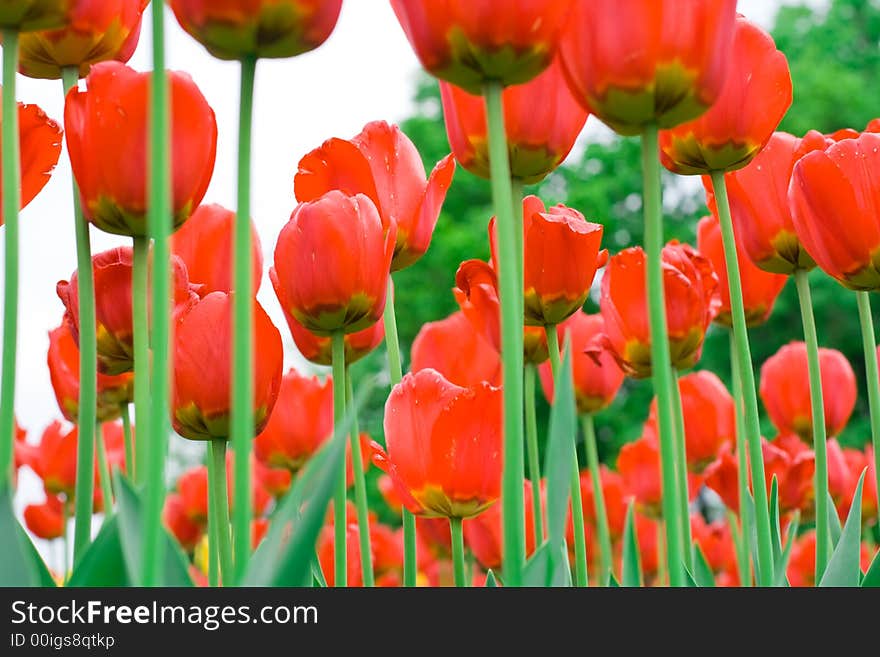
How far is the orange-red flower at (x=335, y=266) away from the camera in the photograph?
84cm

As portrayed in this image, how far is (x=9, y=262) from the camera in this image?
646mm

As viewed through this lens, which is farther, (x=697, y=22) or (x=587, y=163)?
(x=587, y=163)

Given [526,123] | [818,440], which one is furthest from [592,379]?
[526,123]

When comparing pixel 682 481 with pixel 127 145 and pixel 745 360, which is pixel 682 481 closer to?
pixel 745 360

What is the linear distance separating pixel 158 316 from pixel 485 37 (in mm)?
230

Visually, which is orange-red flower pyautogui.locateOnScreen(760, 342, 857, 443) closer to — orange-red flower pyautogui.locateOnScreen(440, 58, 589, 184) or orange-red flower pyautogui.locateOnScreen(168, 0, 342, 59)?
orange-red flower pyautogui.locateOnScreen(440, 58, 589, 184)

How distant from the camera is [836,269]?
3.15 feet

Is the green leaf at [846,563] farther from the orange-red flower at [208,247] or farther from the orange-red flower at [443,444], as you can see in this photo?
the orange-red flower at [208,247]

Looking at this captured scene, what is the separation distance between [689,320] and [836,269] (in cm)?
28

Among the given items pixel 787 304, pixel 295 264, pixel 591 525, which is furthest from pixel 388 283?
pixel 787 304

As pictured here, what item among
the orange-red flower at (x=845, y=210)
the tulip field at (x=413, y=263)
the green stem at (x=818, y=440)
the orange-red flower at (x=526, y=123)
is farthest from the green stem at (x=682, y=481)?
the orange-red flower at (x=526, y=123)
